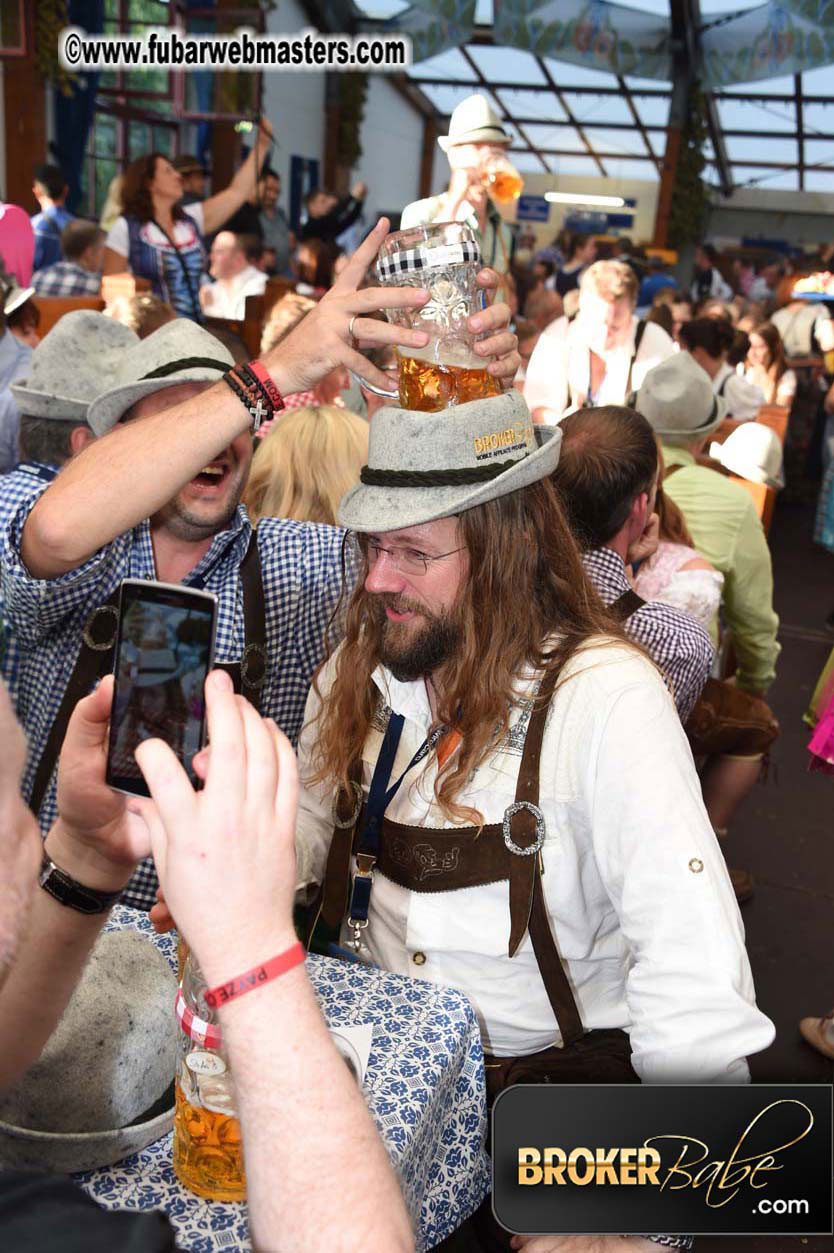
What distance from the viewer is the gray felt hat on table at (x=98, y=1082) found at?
1145mm

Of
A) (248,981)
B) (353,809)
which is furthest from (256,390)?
(248,981)

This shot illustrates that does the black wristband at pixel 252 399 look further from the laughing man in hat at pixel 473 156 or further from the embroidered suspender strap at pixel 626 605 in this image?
the laughing man in hat at pixel 473 156

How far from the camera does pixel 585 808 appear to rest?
5.36 feet

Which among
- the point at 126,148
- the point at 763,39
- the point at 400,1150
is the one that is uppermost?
the point at 763,39

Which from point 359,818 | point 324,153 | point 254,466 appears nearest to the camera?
point 359,818

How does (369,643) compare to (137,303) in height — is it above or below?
below

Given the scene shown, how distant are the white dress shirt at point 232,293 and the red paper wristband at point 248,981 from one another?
249 inches

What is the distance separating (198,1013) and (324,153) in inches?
705

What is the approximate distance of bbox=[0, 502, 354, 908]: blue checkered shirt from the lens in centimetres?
204

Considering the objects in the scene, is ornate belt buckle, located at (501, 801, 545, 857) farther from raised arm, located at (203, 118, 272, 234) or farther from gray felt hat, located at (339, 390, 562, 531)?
raised arm, located at (203, 118, 272, 234)

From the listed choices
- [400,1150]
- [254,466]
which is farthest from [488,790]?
[254,466]

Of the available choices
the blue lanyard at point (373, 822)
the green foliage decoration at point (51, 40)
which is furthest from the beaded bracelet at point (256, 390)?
the green foliage decoration at point (51, 40)

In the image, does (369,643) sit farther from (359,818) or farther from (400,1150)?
(400,1150)

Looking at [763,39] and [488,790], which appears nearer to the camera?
[488,790]
